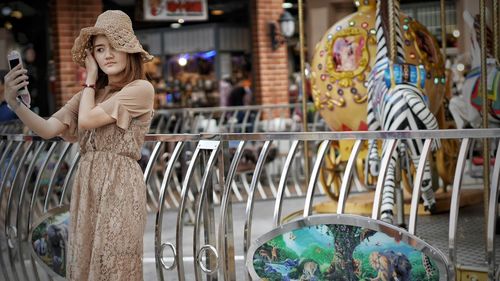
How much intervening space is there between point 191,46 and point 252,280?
12.6 metres

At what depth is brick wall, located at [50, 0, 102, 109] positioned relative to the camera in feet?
41.0

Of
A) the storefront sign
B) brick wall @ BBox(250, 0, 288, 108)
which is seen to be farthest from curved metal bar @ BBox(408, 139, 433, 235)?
brick wall @ BBox(250, 0, 288, 108)

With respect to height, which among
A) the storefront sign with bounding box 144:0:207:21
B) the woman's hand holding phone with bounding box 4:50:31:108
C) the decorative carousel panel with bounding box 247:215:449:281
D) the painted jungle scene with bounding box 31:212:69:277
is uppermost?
the storefront sign with bounding box 144:0:207:21

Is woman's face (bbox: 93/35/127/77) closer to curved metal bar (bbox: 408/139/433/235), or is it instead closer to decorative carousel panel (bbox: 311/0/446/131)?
curved metal bar (bbox: 408/139/433/235)

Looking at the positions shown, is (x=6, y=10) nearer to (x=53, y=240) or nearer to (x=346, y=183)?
(x=53, y=240)

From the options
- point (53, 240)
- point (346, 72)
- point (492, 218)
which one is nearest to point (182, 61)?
point (346, 72)

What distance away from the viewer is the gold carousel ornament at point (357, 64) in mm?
7789

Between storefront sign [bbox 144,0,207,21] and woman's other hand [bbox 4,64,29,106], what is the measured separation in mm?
8038

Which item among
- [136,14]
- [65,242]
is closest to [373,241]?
[65,242]

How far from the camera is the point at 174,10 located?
12719 millimetres

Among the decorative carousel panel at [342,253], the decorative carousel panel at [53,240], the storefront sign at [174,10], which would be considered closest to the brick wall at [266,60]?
the storefront sign at [174,10]

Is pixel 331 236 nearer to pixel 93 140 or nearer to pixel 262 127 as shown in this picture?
pixel 93 140

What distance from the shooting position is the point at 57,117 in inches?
176

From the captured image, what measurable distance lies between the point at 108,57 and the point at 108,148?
1.52 feet
